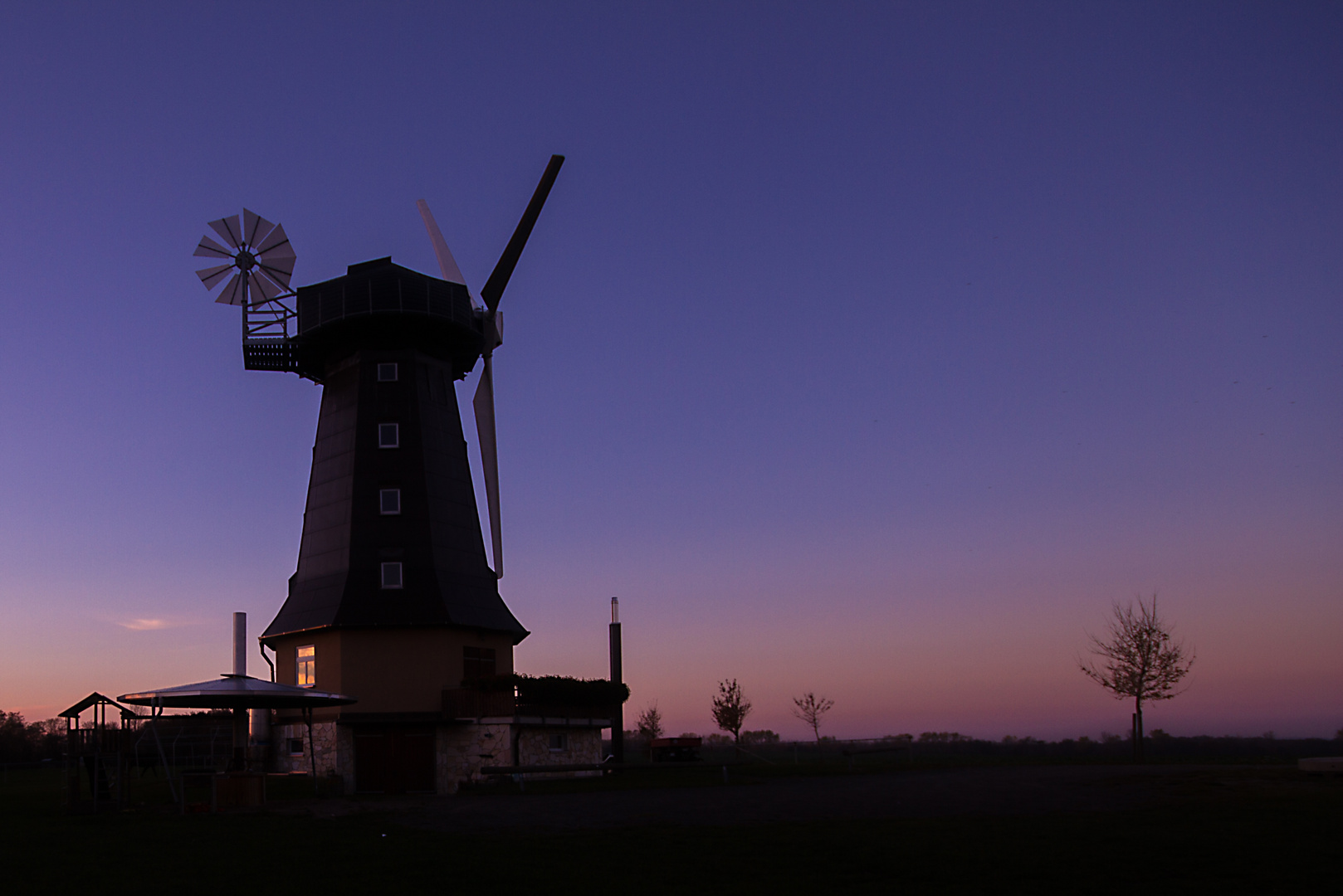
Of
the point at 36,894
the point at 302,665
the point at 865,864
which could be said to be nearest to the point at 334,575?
the point at 302,665

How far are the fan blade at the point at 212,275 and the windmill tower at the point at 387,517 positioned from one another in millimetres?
55

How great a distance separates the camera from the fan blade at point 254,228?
3766 centimetres

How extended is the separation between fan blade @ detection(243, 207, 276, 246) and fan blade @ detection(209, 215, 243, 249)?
0.27 m

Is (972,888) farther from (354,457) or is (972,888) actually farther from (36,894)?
(354,457)

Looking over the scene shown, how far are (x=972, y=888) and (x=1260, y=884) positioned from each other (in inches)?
117

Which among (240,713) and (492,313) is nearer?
(240,713)

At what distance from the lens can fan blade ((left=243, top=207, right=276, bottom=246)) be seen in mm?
37656

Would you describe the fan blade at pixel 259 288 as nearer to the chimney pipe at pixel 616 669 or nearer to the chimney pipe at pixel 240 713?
the chimney pipe at pixel 240 713

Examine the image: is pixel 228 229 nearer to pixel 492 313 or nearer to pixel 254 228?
pixel 254 228

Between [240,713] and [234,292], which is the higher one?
[234,292]

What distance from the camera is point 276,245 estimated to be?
126ft

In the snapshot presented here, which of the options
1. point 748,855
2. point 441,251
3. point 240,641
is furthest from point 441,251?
point 748,855

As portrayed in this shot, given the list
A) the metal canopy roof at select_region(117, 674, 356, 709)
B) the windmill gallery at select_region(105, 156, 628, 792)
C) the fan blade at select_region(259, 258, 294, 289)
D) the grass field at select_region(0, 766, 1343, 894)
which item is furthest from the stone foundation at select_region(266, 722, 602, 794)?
the fan blade at select_region(259, 258, 294, 289)

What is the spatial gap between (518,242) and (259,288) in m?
9.40
